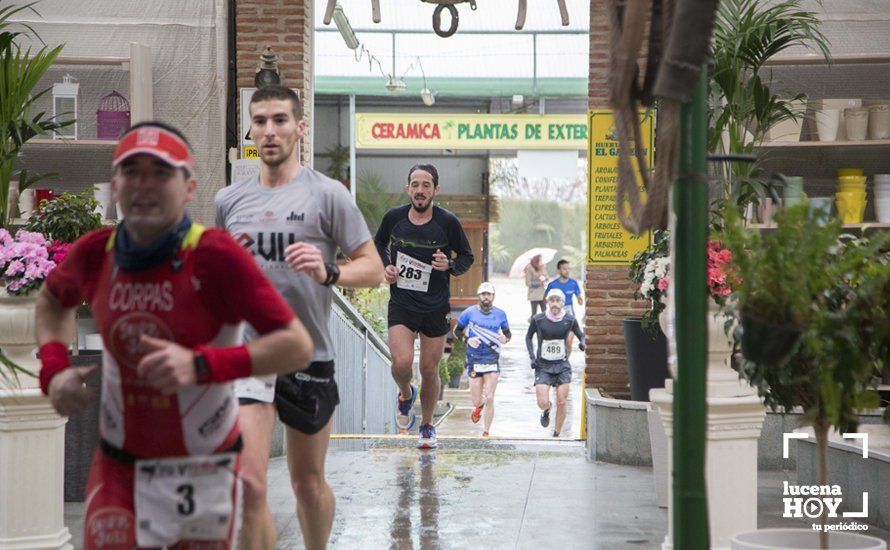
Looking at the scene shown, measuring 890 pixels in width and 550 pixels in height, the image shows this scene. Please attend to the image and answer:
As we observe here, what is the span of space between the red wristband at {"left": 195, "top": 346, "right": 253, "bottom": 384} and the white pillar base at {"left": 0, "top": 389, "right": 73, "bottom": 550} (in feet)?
9.01

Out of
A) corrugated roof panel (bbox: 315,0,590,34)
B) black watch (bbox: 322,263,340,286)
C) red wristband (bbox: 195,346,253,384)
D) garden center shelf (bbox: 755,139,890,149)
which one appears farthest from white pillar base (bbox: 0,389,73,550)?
corrugated roof panel (bbox: 315,0,590,34)

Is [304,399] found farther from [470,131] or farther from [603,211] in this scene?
[470,131]

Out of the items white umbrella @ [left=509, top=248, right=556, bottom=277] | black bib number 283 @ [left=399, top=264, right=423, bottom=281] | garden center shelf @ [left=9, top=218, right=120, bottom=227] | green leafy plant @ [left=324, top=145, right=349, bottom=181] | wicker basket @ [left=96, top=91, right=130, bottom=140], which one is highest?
green leafy plant @ [left=324, top=145, right=349, bottom=181]

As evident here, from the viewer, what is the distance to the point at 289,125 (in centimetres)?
433

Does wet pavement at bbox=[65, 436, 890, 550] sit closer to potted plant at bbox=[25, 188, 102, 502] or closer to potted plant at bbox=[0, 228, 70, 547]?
potted plant at bbox=[25, 188, 102, 502]

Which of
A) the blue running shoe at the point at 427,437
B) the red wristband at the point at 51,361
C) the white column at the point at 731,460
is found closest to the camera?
the red wristband at the point at 51,361

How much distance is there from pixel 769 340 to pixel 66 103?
20.7 ft

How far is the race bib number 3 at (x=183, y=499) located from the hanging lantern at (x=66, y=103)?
229 inches

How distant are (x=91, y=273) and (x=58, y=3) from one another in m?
6.13

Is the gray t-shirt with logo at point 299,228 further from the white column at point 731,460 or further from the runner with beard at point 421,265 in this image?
the runner with beard at point 421,265

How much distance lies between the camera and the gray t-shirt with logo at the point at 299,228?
419 centimetres

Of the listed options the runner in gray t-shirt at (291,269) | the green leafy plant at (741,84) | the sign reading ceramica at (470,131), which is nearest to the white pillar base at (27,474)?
the runner in gray t-shirt at (291,269)

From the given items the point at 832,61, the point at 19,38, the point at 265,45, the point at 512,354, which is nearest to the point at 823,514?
the point at 832,61

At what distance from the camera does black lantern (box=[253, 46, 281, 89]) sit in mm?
8312
